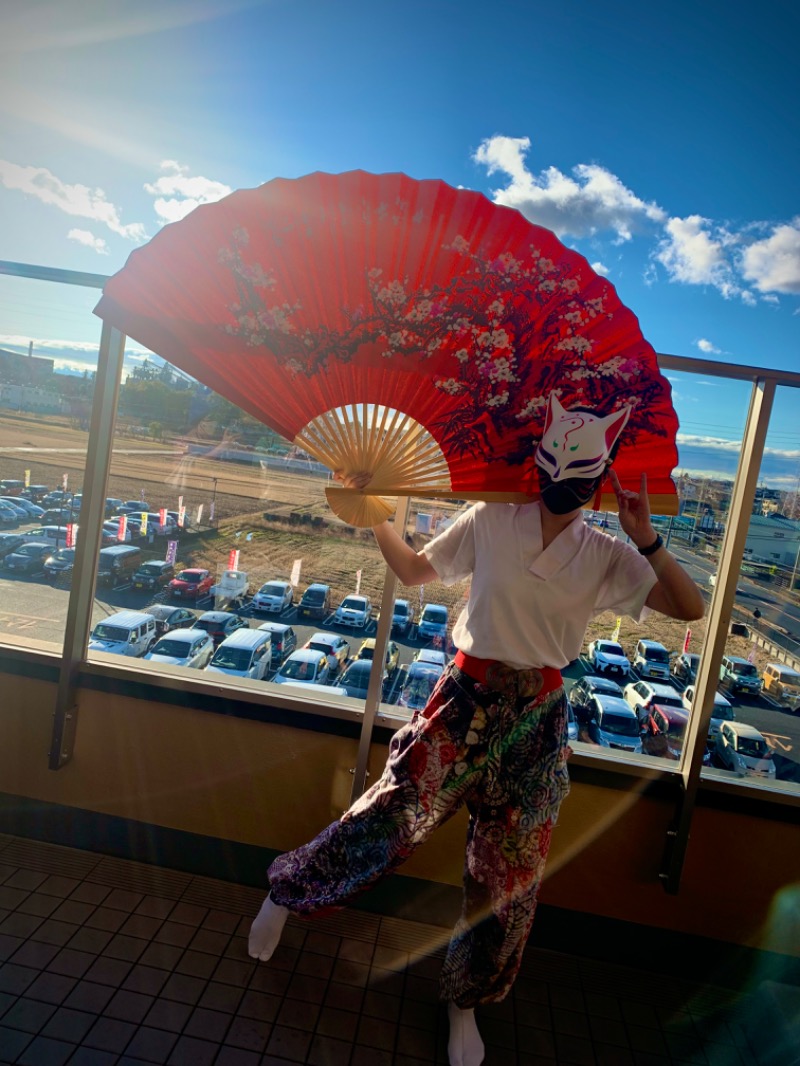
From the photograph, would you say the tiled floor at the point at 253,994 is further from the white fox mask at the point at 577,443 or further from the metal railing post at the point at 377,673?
the white fox mask at the point at 577,443

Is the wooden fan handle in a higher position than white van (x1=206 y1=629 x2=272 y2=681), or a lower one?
higher

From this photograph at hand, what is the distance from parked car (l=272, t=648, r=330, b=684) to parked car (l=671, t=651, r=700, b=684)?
1083mm

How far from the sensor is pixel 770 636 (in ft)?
6.94

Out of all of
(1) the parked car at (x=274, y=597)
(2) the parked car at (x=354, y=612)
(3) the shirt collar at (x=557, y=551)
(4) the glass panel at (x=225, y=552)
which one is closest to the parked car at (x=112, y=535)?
(4) the glass panel at (x=225, y=552)

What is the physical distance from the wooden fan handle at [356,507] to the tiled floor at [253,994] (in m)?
1.25

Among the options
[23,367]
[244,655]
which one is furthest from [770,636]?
[23,367]

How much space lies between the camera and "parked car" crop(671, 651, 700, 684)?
7.05 feet

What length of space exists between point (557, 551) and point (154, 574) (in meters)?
1.35

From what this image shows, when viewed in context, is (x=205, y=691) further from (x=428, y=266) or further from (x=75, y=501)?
(x=428, y=266)

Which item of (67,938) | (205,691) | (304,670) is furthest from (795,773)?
(67,938)

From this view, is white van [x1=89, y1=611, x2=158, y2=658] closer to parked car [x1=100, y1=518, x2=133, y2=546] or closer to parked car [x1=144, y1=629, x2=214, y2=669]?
parked car [x1=144, y1=629, x2=214, y2=669]

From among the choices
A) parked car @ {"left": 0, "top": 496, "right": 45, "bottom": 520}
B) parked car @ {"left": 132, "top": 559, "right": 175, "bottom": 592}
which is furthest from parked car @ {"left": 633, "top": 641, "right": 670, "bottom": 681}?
parked car @ {"left": 0, "top": 496, "right": 45, "bottom": 520}

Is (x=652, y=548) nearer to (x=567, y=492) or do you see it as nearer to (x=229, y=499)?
(x=567, y=492)

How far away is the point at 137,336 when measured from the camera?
5.73 ft
